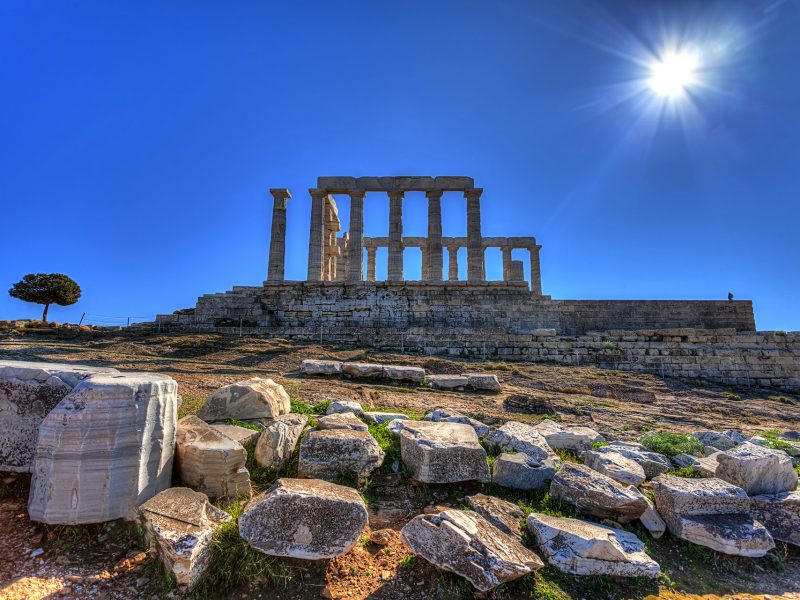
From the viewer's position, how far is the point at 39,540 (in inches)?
125

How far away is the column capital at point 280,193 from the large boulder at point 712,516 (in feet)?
76.2

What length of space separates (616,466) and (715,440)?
2892mm

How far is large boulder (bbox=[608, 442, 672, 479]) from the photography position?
4.75 meters

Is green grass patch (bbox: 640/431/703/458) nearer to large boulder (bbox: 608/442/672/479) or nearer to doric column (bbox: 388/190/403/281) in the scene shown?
large boulder (bbox: 608/442/672/479)

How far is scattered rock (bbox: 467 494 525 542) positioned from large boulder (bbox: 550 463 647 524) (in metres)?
0.50

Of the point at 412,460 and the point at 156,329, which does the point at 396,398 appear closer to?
the point at 412,460

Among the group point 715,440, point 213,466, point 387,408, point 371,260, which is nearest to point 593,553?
point 213,466

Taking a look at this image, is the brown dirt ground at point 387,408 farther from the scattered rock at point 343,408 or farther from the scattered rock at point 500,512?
the scattered rock at point 343,408

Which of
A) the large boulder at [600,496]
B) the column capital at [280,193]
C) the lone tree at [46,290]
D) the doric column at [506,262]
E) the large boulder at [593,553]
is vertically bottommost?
the large boulder at [593,553]

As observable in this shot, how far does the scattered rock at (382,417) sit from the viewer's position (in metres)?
5.72

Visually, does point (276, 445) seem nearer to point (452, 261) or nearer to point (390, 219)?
A: point (390, 219)

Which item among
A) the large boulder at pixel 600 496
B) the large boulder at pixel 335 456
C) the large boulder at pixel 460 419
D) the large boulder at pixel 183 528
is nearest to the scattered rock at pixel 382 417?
the large boulder at pixel 460 419

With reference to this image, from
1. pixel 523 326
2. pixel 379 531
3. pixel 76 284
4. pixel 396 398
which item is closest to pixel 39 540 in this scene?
pixel 379 531

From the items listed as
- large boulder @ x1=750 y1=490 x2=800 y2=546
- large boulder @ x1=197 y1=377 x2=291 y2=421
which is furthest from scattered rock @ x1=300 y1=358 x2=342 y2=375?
large boulder @ x1=750 y1=490 x2=800 y2=546
